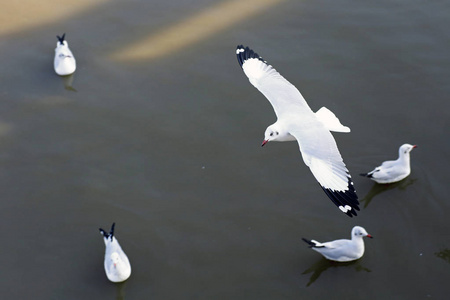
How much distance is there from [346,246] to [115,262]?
1846mm

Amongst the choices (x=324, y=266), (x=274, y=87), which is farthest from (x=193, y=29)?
(x=324, y=266)

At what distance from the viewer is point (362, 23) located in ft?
26.6

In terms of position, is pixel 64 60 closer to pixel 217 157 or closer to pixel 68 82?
pixel 68 82

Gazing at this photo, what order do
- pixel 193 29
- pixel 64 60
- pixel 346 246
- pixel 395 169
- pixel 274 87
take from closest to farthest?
pixel 346 246 < pixel 274 87 < pixel 395 169 < pixel 64 60 < pixel 193 29

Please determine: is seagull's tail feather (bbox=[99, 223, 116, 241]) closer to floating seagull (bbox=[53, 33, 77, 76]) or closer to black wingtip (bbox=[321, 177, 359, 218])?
black wingtip (bbox=[321, 177, 359, 218])

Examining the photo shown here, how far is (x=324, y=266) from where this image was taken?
5625mm

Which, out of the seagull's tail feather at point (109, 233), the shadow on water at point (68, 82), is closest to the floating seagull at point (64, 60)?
the shadow on water at point (68, 82)

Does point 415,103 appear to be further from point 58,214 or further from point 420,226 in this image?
point 58,214

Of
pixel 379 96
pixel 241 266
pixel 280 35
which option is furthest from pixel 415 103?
pixel 241 266

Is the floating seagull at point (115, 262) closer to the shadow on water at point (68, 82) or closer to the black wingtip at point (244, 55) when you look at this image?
the black wingtip at point (244, 55)

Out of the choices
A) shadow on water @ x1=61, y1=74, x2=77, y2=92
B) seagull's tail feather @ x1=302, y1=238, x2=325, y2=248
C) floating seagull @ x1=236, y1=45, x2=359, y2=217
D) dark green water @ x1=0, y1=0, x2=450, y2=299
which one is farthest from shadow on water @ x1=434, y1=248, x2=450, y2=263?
shadow on water @ x1=61, y1=74, x2=77, y2=92

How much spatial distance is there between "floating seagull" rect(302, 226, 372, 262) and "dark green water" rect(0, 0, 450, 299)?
0.15m

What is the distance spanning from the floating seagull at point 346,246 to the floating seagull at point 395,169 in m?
0.83

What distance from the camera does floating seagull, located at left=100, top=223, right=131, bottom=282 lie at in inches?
208
